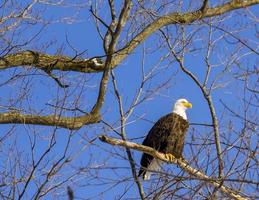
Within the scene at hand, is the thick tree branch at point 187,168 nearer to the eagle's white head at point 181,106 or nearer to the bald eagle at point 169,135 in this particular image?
the bald eagle at point 169,135

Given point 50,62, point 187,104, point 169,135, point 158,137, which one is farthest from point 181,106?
point 50,62

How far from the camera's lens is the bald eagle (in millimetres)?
7387

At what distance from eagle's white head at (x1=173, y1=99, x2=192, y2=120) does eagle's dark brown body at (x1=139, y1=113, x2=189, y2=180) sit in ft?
0.32

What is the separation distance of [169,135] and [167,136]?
35 mm

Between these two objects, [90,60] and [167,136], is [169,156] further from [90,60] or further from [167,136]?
[90,60]

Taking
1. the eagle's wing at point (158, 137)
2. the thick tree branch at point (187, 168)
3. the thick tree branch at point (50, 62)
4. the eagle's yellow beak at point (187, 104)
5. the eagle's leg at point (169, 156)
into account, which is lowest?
the thick tree branch at point (187, 168)

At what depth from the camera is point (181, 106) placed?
27.4 feet

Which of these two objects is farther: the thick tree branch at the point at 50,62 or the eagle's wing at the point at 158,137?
the eagle's wing at the point at 158,137

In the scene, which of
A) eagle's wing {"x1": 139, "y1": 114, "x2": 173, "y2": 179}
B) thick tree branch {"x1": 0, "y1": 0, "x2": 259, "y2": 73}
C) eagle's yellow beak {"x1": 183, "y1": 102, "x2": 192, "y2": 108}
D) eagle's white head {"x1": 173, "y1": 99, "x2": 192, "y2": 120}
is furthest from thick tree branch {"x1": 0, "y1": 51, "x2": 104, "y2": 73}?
eagle's yellow beak {"x1": 183, "y1": 102, "x2": 192, "y2": 108}

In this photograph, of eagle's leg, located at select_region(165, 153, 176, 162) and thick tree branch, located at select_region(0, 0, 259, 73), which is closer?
eagle's leg, located at select_region(165, 153, 176, 162)

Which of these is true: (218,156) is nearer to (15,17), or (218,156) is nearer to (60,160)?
(60,160)

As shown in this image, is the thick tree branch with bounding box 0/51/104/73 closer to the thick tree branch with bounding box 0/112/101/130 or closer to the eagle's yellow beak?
the thick tree branch with bounding box 0/112/101/130

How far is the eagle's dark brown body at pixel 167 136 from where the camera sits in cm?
745

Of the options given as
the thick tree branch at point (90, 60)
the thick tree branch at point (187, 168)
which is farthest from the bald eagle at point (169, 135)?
the thick tree branch at point (90, 60)
